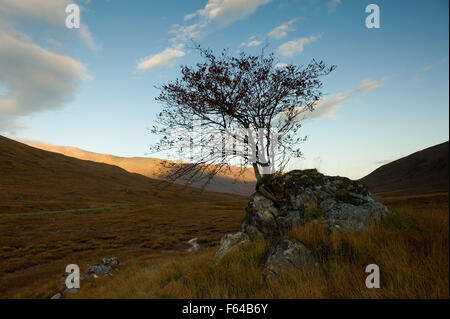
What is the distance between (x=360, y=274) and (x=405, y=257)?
2.96 feet

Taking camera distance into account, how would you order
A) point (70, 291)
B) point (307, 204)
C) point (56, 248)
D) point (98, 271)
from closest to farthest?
1. point (307, 204)
2. point (70, 291)
3. point (98, 271)
4. point (56, 248)

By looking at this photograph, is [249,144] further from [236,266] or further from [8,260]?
[8,260]

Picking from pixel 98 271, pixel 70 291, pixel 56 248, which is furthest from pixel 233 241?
pixel 56 248

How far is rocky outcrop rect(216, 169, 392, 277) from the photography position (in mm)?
6603

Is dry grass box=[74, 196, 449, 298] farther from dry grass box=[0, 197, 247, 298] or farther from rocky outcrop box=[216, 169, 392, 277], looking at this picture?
dry grass box=[0, 197, 247, 298]

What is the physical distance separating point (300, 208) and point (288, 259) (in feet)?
9.71

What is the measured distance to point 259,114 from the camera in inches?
462

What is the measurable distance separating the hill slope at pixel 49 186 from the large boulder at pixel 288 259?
64012 millimetres

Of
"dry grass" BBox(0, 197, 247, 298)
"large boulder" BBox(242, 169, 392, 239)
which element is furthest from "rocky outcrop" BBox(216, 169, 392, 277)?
"dry grass" BBox(0, 197, 247, 298)

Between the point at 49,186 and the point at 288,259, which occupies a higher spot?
the point at 288,259

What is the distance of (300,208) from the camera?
8.03 meters

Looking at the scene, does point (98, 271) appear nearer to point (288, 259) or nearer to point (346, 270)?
point (288, 259)

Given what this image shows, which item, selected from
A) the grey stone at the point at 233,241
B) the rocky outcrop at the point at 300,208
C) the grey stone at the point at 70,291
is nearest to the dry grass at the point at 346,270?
the rocky outcrop at the point at 300,208
